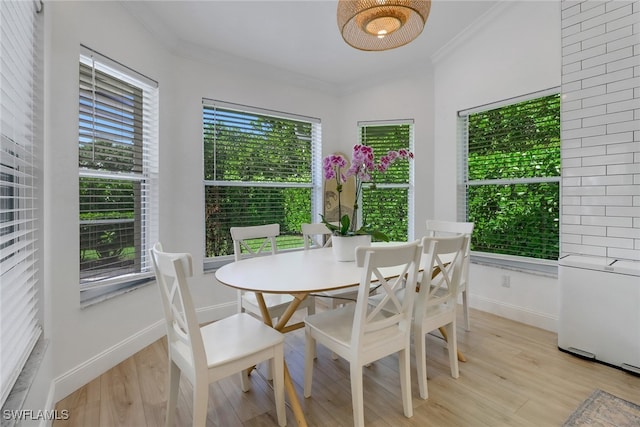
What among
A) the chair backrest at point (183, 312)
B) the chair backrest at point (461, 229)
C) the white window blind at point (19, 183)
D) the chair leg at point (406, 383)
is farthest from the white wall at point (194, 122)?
the chair leg at point (406, 383)

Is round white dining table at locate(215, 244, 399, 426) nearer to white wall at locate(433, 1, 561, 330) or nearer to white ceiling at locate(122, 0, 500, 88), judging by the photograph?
white wall at locate(433, 1, 561, 330)

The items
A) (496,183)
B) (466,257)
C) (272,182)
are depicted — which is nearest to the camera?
(466,257)

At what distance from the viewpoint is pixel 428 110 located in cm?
357

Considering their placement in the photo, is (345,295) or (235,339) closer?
(235,339)

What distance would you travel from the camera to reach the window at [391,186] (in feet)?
12.3

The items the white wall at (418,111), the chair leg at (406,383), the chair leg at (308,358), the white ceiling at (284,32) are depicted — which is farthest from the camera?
the white wall at (418,111)

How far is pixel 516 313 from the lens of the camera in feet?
9.32

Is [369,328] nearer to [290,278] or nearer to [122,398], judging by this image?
[290,278]

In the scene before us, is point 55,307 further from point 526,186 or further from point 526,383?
point 526,186

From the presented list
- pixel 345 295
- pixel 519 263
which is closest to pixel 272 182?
pixel 345 295

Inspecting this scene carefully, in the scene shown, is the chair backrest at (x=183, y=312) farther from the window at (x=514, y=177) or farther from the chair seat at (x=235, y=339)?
the window at (x=514, y=177)

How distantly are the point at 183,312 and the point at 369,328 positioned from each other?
2.85 feet

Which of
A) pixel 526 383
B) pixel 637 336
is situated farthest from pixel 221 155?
pixel 637 336

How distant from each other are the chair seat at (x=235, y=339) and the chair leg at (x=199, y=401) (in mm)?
75
